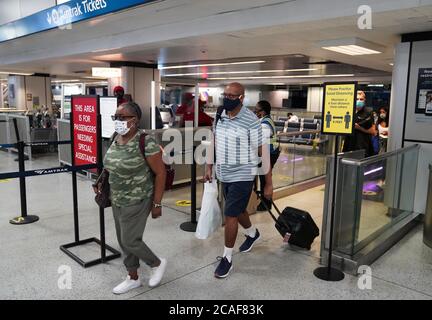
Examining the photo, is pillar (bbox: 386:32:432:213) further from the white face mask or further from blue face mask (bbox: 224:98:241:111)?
the white face mask

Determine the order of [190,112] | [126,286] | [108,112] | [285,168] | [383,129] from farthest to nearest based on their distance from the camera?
[383,129] < [190,112] < [285,168] < [108,112] < [126,286]

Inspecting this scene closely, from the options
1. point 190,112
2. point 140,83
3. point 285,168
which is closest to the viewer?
point 285,168

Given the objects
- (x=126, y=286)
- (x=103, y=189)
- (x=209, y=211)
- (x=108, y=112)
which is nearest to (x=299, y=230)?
(x=209, y=211)

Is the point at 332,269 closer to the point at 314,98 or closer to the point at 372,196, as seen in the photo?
A: the point at 372,196

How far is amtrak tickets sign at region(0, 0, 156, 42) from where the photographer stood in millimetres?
5071

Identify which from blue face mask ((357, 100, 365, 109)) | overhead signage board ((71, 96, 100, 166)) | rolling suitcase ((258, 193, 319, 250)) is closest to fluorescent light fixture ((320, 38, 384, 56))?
blue face mask ((357, 100, 365, 109))

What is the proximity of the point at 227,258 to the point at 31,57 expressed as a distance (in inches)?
325

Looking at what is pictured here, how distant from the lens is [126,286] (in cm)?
296

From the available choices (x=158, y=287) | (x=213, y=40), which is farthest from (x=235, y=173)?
(x=213, y=40)

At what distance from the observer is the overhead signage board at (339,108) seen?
2930mm

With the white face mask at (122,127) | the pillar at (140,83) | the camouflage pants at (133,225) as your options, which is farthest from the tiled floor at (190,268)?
the pillar at (140,83)

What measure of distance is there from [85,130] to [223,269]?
1882 millimetres

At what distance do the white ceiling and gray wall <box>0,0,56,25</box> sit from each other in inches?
20.4
